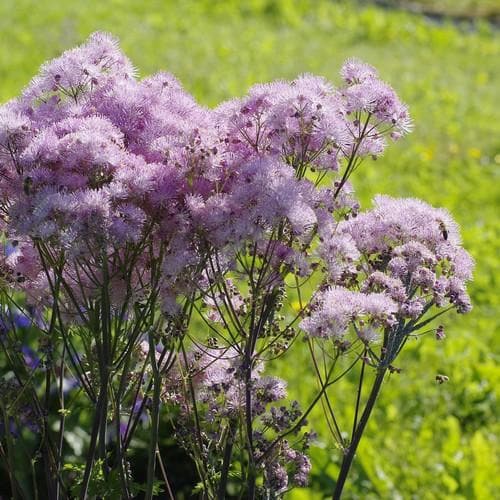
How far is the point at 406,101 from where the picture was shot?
29.9 ft

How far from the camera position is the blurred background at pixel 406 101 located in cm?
351

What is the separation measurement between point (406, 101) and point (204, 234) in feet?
25.0

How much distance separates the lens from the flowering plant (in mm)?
1732

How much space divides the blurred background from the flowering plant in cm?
110

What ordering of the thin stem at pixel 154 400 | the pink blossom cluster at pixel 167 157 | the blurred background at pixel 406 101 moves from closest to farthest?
the pink blossom cluster at pixel 167 157
the thin stem at pixel 154 400
the blurred background at pixel 406 101

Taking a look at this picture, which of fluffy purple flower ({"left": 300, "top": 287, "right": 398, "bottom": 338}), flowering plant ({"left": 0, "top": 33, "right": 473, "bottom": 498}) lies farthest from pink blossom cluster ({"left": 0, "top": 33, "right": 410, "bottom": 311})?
fluffy purple flower ({"left": 300, "top": 287, "right": 398, "bottom": 338})

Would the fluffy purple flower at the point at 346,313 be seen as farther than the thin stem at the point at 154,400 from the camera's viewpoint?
No

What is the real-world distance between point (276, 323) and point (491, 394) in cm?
220

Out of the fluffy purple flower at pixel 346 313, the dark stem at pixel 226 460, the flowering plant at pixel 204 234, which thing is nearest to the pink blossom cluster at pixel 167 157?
the flowering plant at pixel 204 234

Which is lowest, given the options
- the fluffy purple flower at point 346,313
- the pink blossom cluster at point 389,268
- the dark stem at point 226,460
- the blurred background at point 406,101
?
the dark stem at point 226,460

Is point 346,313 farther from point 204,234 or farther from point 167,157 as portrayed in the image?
point 167,157

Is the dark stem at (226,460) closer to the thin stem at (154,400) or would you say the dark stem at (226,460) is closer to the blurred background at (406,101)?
the thin stem at (154,400)

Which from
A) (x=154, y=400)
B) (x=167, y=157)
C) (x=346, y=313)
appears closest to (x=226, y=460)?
(x=154, y=400)

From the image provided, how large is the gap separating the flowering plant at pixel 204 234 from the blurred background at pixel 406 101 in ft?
3.62
